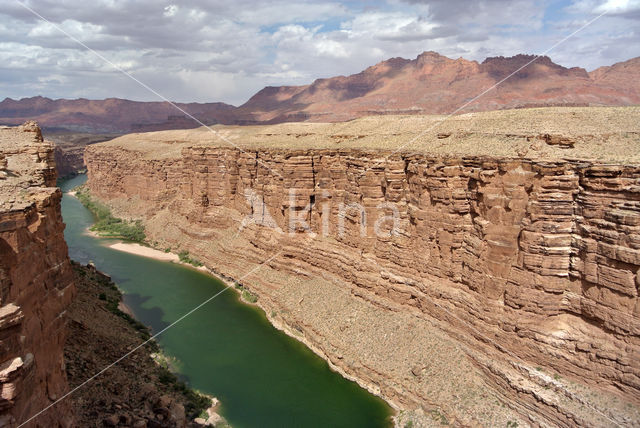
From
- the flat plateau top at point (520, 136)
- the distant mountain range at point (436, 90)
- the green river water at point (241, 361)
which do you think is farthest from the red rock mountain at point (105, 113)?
the flat plateau top at point (520, 136)

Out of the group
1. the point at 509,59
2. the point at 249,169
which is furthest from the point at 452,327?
the point at 509,59

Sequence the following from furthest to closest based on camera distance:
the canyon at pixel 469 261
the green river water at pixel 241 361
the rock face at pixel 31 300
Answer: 1. the green river water at pixel 241 361
2. the canyon at pixel 469 261
3. the rock face at pixel 31 300

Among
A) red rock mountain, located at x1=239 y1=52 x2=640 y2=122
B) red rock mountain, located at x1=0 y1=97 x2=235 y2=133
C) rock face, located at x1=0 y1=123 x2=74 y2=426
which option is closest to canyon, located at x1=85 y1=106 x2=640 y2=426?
rock face, located at x1=0 y1=123 x2=74 y2=426

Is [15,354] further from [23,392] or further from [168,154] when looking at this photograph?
[168,154]

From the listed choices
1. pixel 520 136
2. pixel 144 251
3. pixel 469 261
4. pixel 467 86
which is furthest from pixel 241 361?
pixel 467 86

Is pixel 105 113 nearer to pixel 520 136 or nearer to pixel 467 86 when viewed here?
pixel 467 86

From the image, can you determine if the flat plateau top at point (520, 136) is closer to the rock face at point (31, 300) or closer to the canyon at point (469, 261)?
the canyon at point (469, 261)

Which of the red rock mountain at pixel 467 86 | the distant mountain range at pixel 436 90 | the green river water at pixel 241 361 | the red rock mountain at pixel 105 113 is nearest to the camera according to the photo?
the green river water at pixel 241 361
